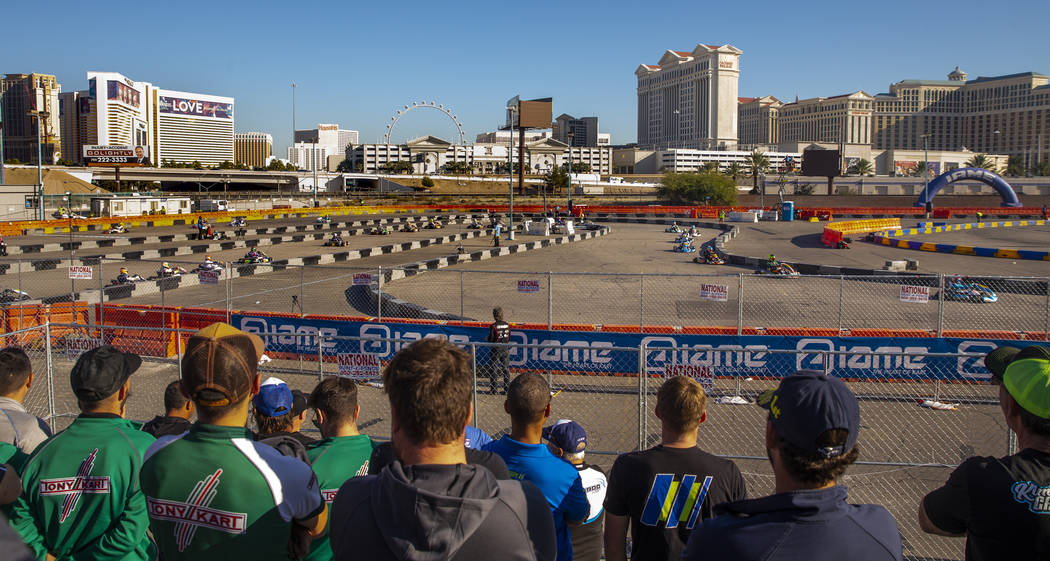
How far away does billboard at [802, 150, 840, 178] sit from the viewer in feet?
318

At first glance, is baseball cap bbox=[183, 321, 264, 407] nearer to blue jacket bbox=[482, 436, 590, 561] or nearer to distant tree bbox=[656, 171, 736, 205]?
blue jacket bbox=[482, 436, 590, 561]

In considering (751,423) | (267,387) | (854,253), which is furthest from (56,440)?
(854,253)

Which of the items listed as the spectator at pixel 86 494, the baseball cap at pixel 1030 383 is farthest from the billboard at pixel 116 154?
the baseball cap at pixel 1030 383

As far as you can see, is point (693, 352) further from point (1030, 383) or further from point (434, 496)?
point (434, 496)

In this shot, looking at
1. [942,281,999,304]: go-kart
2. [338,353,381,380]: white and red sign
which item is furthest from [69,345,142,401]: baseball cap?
[942,281,999,304]: go-kart

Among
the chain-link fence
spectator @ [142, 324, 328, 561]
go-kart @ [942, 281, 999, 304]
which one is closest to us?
spectator @ [142, 324, 328, 561]

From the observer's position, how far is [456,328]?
13.1m

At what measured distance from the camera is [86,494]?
319 centimetres

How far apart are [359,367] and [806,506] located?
287 inches

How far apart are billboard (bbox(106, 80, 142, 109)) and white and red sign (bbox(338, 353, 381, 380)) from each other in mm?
169520

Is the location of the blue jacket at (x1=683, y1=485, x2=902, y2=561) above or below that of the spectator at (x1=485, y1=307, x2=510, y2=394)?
above

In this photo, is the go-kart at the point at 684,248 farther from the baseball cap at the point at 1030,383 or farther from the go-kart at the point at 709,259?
the baseball cap at the point at 1030,383

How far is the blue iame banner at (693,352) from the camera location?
37.8 ft

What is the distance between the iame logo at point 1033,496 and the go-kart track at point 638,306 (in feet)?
11.8
